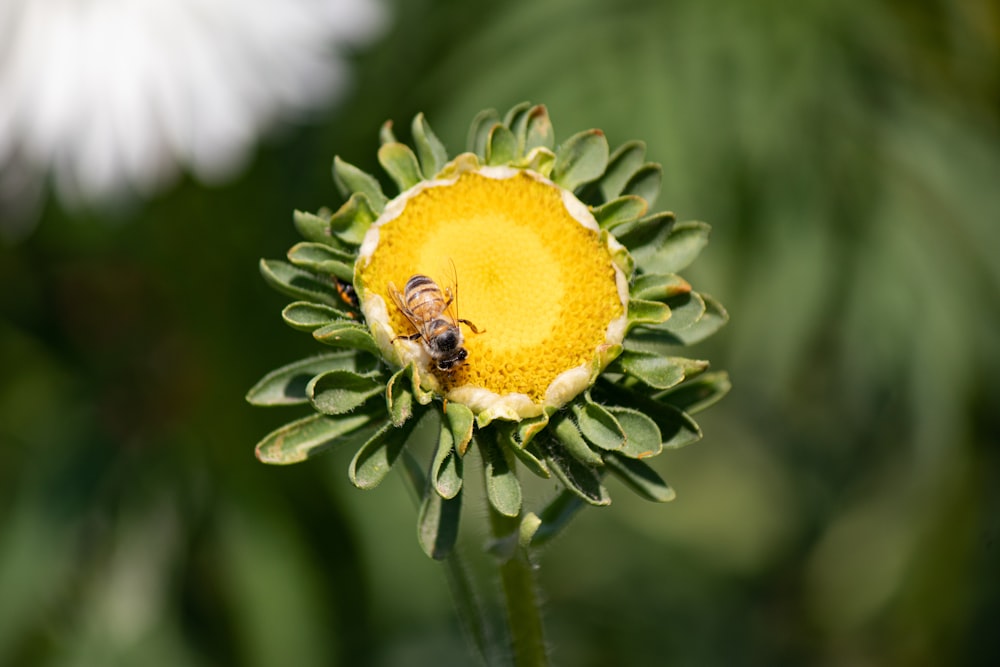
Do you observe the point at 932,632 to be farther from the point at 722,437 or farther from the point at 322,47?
the point at 322,47

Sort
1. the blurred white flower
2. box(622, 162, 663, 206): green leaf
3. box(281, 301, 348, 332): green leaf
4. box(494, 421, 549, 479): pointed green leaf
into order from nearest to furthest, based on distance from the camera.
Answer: box(494, 421, 549, 479): pointed green leaf, box(281, 301, 348, 332): green leaf, box(622, 162, 663, 206): green leaf, the blurred white flower

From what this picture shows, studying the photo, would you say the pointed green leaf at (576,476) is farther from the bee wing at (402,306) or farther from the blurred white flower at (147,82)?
the blurred white flower at (147,82)

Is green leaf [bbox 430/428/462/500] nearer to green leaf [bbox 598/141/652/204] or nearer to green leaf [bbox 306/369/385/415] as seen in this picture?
green leaf [bbox 306/369/385/415]

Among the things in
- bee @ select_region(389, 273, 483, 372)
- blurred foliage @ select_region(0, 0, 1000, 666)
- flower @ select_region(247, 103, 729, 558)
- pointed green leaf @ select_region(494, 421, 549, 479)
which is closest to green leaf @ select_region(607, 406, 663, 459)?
flower @ select_region(247, 103, 729, 558)

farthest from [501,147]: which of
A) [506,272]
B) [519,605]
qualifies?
[519,605]

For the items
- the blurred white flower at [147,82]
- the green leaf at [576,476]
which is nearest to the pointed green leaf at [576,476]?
the green leaf at [576,476]

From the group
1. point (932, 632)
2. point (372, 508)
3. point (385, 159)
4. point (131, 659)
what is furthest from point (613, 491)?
point (385, 159)
